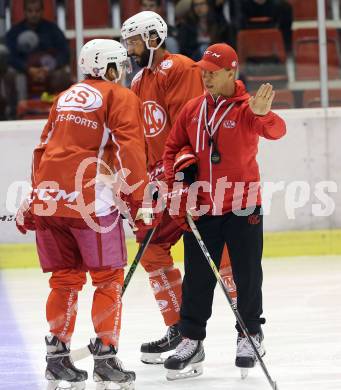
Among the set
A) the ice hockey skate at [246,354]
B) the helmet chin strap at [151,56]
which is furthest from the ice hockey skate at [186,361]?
the helmet chin strap at [151,56]

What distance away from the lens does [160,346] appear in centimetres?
503

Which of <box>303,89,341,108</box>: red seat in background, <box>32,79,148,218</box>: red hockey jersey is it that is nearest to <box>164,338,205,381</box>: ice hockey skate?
<box>32,79,148,218</box>: red hockey jersey

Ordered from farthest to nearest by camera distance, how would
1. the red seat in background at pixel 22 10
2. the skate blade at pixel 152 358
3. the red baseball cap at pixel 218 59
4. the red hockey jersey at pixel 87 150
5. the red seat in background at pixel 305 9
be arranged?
the red seat in background at pixel 305 9, the red seat in background at pixel 22 10, the skate blade at pixel 152 358, the red baseball cap at pixel 218 59, the red hockey jersey at pixel 87 150

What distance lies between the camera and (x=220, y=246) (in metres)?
4.69

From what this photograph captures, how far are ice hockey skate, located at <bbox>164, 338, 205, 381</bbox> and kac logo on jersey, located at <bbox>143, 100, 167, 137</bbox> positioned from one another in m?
0.91

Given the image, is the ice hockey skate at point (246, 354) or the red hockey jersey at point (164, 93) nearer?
the ice hockey skate at point (246, 354)

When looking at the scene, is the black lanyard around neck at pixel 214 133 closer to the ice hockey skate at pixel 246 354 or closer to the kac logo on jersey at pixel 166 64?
the kac logo on jersey at pixel 166 64

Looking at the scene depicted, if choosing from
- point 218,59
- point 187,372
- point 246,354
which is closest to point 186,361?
point 187,372

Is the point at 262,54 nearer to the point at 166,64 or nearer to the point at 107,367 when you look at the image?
the point at 166,64

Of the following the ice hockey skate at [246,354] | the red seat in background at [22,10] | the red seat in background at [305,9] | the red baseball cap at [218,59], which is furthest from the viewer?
the red seat in background at [305,9]

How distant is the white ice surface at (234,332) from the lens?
462cm

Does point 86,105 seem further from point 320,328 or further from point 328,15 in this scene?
point 328,15

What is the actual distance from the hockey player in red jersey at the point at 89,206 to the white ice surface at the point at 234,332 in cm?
28

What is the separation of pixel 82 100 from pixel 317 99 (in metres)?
3.60
